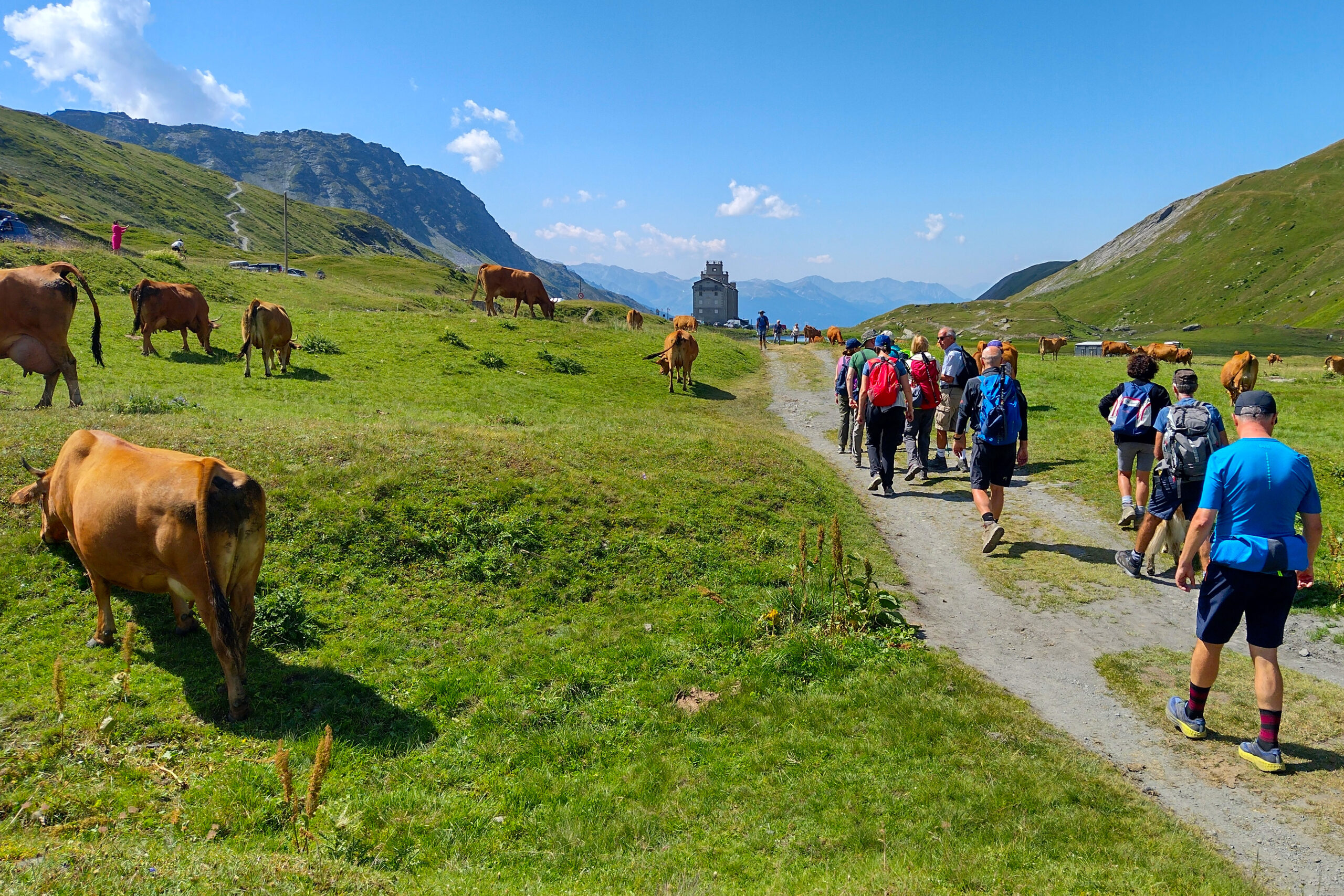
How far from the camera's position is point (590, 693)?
7.28 meters

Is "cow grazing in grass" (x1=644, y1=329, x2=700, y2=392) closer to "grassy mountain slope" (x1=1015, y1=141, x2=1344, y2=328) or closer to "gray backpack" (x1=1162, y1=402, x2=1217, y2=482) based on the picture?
"gray backpack" (x1=1162, y1=402, x2=1217, y2=482)

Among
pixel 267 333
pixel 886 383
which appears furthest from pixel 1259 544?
pixel 267 333

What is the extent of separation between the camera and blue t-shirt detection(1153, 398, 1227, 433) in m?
9.29

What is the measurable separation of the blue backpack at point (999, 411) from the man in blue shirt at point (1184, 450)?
187cm

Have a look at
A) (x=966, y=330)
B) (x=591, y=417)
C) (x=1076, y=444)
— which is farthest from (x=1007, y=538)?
(x=966, y=330)

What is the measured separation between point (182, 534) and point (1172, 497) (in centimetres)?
1158

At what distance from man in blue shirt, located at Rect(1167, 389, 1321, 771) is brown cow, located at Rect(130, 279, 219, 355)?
23.8m

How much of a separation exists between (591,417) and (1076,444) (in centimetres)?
1307

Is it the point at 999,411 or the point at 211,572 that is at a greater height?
the point at 999,411

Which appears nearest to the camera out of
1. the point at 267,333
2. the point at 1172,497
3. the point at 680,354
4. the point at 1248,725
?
the point at 1248,725

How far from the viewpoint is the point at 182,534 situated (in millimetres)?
5984

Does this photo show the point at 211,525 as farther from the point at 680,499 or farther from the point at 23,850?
the point at 680,499

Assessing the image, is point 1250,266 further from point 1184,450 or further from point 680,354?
point 1184,450

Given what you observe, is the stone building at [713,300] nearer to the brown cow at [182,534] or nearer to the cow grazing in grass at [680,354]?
the cow grazing in grass at [680,354]
